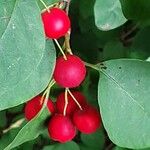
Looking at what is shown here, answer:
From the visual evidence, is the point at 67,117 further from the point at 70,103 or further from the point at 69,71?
the point at 69,71

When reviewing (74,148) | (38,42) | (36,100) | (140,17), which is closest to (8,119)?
(74,148)

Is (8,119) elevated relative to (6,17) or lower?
lower

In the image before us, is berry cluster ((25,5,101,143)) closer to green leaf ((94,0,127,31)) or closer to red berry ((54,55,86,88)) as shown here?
red berry ((54,55,86,88))

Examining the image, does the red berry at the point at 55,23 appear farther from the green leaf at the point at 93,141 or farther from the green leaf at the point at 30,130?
the green leaf at the point at 93,141

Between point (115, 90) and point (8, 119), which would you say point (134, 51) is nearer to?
point (115, 90)

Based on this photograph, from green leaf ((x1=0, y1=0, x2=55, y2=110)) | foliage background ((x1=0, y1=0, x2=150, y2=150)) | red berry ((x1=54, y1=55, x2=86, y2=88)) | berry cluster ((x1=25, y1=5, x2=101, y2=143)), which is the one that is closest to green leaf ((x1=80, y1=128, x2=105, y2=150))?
foliage background ((x1=0, y1=0, x2=150, y2=150))
